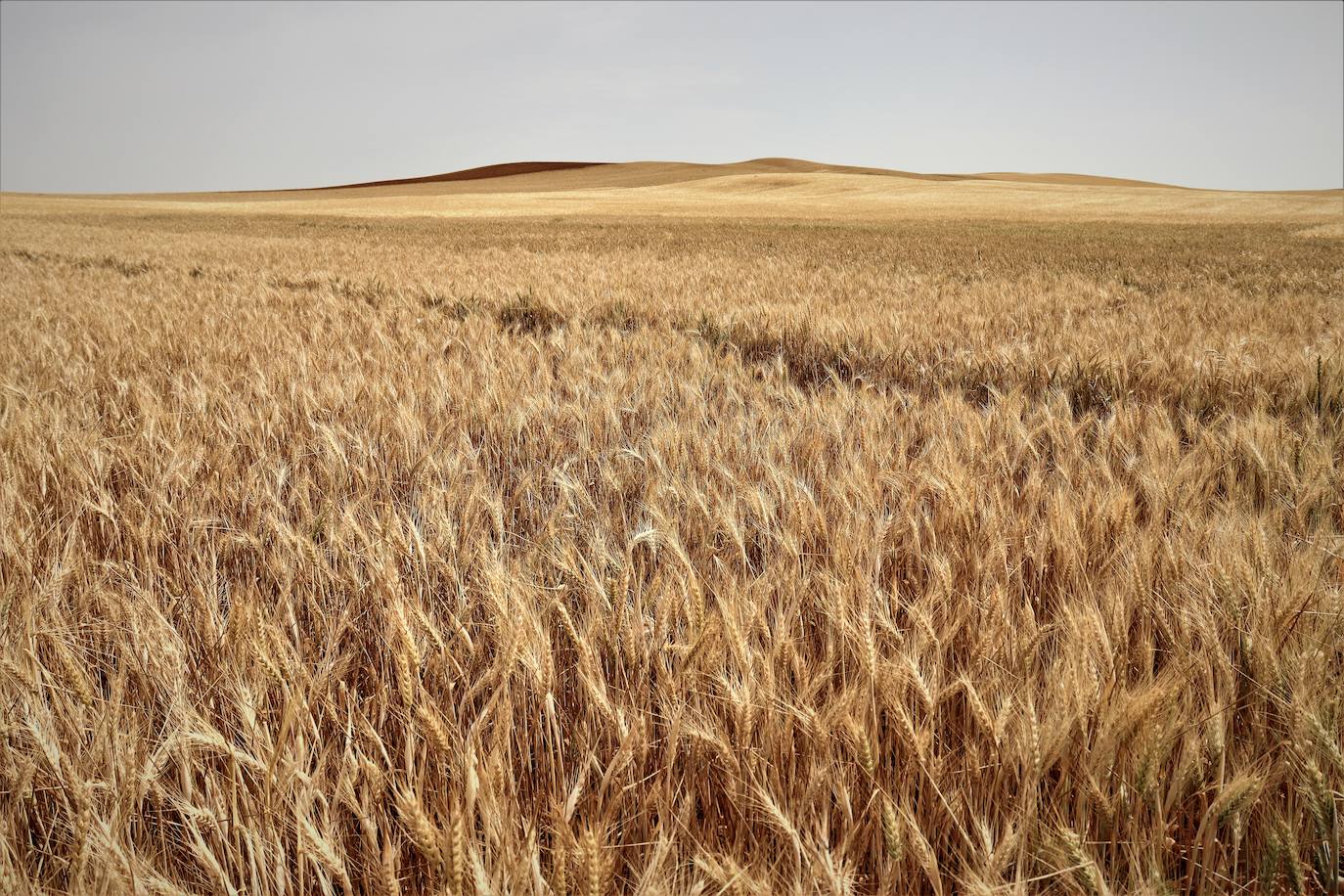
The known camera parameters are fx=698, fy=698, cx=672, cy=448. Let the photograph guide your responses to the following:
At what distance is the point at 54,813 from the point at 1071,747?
129 cm

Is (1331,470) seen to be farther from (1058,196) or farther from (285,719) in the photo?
(1058,196)

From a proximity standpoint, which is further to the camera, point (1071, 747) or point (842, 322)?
point (842, 322)

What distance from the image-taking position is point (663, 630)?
1089 millimetres

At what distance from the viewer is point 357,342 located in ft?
13.1

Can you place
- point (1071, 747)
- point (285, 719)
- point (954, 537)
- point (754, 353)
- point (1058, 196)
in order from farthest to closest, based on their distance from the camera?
1. point (1058, 196)
2. point (754, 353)
3. point (954, 537)
4. point (1071, 747)
5. point (285, 719)

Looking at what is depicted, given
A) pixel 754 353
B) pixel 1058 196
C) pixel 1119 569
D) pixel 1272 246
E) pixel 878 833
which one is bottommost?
pixel 878 833

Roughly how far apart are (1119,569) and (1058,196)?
47523 millimetres

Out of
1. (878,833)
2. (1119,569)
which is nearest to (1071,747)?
(878,833)

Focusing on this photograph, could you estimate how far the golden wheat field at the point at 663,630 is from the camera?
799 millimetres

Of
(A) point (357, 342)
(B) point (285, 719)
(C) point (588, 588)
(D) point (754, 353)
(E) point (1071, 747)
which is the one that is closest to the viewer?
(B) point (285, 719)

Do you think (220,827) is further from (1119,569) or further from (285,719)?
(1119,569)

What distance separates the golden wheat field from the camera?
80 centimetres

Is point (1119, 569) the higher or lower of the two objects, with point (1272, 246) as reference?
lower

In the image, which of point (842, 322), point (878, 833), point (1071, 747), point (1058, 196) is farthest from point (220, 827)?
point (1058, 196)
